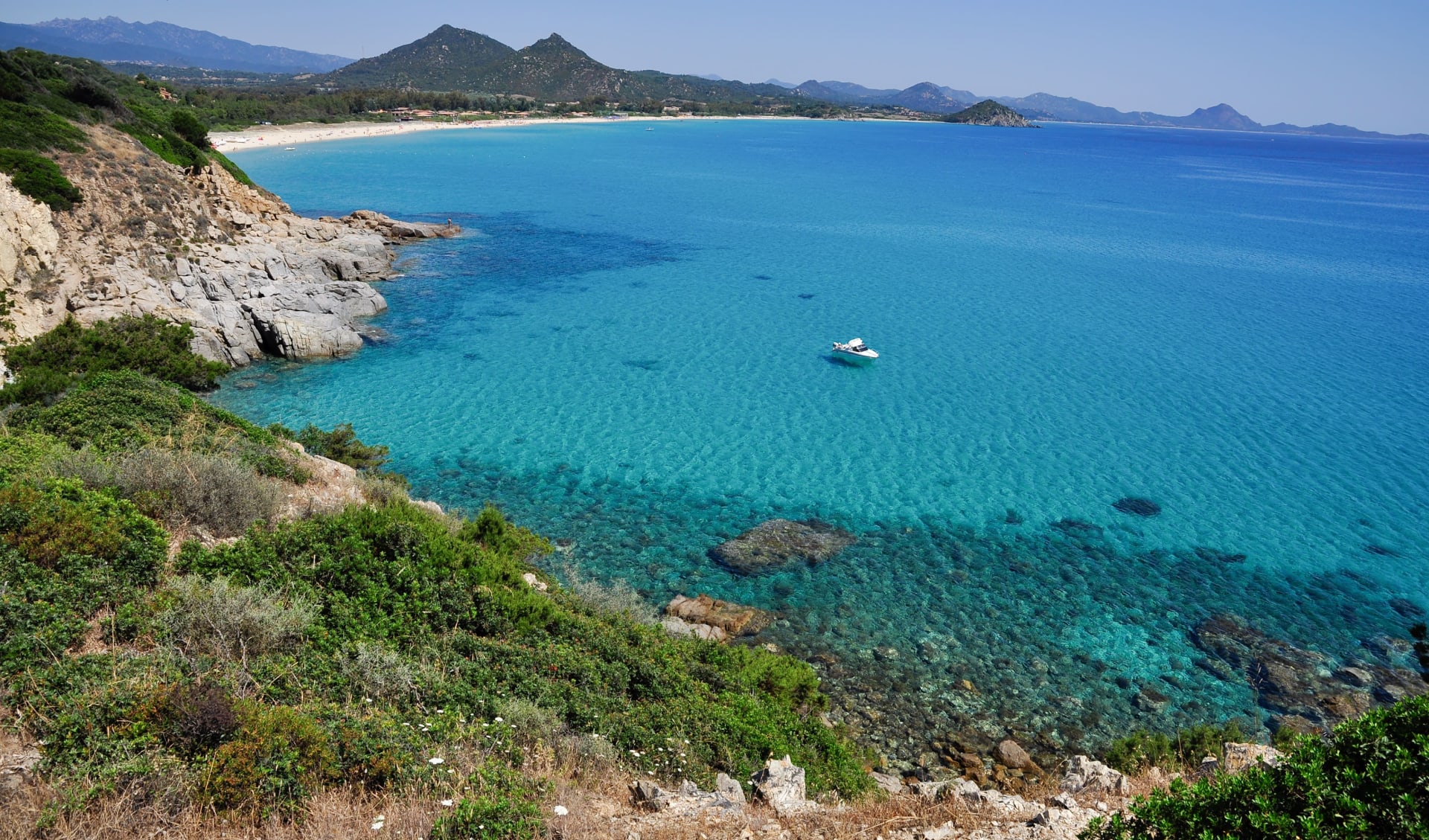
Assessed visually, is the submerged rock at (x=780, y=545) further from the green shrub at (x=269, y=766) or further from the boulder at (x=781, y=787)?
the green shrub at (x=269, y=766)

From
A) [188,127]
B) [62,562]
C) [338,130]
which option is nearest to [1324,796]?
[62,562]

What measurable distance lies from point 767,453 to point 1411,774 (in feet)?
57.0

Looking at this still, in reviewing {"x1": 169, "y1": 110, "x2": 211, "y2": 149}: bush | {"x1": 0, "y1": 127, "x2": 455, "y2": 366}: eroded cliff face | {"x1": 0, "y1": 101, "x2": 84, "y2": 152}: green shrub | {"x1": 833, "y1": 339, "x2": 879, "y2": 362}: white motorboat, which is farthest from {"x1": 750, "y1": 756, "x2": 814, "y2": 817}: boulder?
{"x1": 169, "y1": 110, "x2": 211, "y2": 149}: bush

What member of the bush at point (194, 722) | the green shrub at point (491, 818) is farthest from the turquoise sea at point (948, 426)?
the bush at point (194, 722)

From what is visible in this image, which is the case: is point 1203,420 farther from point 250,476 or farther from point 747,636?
point 250,476

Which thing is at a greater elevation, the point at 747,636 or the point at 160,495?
the point at 160,495

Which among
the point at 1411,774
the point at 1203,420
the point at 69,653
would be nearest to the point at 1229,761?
the point at 1411,774

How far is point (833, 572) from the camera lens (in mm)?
16188

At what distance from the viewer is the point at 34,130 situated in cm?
2788

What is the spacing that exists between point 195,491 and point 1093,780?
12.6 metres

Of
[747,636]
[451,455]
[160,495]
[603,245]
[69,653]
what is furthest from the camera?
[603,245]

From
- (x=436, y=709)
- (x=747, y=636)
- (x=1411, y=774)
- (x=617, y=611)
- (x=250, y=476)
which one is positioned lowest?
(x=747, y=636)

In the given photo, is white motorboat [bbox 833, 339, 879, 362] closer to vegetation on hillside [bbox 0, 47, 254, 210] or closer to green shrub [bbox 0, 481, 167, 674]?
green shrub [bbox 0, 481, 167, 674]

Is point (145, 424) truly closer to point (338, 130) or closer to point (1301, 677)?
point (1301, 677)
